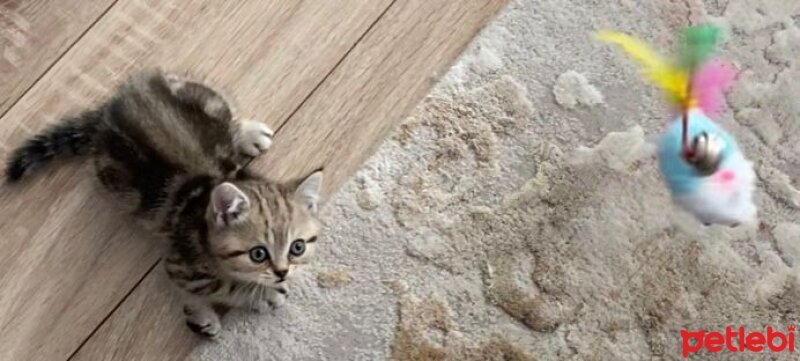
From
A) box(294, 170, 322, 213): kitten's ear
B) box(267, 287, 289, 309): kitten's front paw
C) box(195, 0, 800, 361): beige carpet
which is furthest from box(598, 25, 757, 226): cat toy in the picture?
box(267, 287, 289, 309): kitten's front paw

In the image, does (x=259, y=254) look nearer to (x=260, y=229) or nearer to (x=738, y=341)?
(x=260, y=229)

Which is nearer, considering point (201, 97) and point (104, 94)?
point (201, 97)

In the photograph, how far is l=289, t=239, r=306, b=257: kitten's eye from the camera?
1.22 metres

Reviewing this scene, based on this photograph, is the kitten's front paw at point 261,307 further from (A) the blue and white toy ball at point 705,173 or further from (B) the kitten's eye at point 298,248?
(A) the blue and white toy ball at point 705,173

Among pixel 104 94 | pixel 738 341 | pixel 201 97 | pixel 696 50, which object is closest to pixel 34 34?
pixel 104 94

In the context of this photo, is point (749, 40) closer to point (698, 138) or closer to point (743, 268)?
point (743, 268)

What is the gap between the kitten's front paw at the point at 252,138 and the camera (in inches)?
54.4

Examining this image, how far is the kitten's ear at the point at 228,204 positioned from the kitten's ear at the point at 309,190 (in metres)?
0.08

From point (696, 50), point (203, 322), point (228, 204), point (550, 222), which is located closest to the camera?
point (696, 50)

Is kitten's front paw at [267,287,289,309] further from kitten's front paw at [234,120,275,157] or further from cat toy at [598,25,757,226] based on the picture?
cat toy at [598,25,757,226]

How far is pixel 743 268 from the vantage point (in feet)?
4.56

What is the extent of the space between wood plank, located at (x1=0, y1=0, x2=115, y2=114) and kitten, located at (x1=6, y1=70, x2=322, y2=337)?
0.40 ft

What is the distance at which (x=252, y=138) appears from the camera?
4.55 feet

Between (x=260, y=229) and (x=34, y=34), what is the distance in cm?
55
